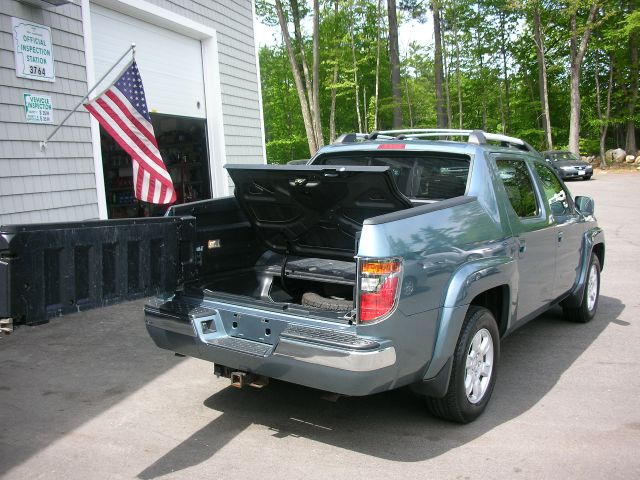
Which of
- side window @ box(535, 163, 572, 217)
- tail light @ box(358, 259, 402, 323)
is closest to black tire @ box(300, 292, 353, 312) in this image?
tail light @ box(358, 259, 402, 323)

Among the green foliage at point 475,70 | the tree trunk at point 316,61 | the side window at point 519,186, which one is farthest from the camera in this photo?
the green foliage at point 475,70

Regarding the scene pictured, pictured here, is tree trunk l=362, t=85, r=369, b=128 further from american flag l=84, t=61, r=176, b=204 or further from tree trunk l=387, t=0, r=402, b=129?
american flag l=84, t=61, r=176, b=204

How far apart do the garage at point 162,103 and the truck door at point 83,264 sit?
5.26m

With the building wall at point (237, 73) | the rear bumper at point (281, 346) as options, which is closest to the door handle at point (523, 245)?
the rear bumper at point (281, 346)

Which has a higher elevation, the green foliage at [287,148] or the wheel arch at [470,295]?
the green foliage at [287,148]

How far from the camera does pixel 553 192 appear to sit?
540 cm

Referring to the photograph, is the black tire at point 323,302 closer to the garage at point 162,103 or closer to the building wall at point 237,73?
the garage at point 162,103

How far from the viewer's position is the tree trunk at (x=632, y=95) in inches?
1426

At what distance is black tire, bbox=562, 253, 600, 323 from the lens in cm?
593

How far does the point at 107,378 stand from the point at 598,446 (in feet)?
12.0

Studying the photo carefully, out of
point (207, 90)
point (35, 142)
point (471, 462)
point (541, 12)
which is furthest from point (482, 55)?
point (471, 462)

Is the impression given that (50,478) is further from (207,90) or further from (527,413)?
(207,90)

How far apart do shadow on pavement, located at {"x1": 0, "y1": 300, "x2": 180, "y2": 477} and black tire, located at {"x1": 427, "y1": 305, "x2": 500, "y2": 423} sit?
2364mm

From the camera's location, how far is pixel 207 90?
418 inches
